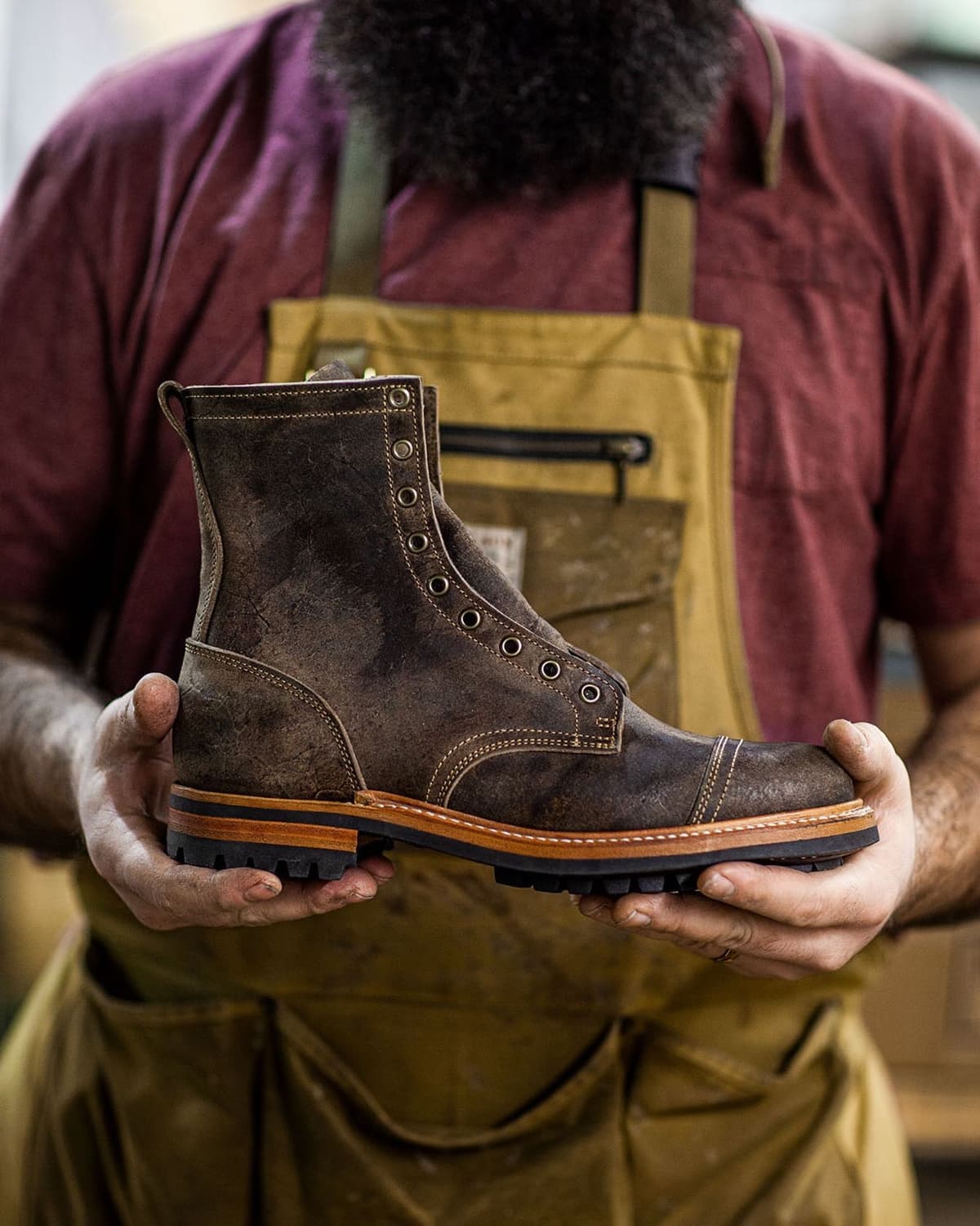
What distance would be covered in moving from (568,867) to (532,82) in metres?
0.55

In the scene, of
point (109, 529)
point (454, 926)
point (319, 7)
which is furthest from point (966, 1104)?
point (319, 7)

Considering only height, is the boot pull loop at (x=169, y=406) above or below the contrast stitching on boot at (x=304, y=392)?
below

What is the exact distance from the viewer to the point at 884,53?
6.98ft

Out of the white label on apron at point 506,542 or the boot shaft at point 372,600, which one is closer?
the boot shaft at point 372,600

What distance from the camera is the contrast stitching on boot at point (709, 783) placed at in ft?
2.10

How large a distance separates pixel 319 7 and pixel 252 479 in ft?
1.55

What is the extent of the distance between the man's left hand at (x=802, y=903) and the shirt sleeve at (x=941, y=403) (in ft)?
0.93

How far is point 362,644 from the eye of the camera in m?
0.68

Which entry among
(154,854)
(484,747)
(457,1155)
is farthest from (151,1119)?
(484,747)

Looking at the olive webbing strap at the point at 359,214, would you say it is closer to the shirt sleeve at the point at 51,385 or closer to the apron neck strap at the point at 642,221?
the apron neck strap at the point at 642,221

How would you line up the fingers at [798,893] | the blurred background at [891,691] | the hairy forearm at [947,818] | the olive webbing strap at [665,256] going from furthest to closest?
the blurred background at [891,691], the olive webbing strap at [665,256], the hairy forearm at [947,818], the fingers at [798,893]

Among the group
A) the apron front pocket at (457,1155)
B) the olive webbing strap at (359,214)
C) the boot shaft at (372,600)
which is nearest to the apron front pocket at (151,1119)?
the apron front pocket at (457,1155)

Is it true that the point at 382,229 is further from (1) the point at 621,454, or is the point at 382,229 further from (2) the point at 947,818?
(2) the point at 947,818

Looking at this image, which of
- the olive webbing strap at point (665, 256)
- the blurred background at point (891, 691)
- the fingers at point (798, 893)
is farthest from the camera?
the blurred background at point (891, 691)
